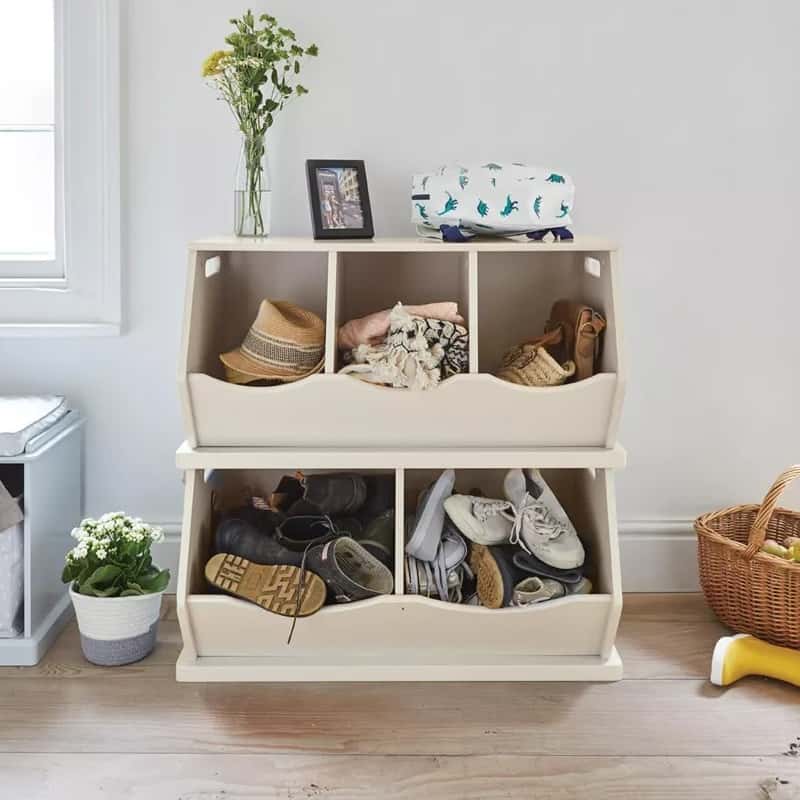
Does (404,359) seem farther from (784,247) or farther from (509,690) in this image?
(784,247)

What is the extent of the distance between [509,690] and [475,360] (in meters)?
0.60

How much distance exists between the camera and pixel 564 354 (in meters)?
2.11

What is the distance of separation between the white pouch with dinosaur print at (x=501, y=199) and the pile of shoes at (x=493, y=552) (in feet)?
1.67

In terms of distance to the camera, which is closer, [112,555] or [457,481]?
[112,555]

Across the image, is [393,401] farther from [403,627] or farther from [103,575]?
[103,575]

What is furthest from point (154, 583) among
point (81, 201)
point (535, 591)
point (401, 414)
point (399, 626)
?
point (81, 201)

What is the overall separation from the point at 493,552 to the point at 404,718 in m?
0.36

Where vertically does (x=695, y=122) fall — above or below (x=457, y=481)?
above

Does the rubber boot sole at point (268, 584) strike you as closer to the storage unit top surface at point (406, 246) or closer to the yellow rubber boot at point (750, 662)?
the storage unit top surface at point (406, 246)

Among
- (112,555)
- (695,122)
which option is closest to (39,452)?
(112,555)

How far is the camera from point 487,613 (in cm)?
197

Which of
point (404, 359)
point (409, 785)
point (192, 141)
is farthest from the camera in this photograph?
point (192, 141)

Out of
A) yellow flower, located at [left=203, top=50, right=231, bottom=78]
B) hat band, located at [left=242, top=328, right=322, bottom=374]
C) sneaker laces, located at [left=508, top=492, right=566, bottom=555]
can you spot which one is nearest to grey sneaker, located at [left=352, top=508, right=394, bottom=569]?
sneaker laces, located at [left=508, top=492, right=566, bottom=555]

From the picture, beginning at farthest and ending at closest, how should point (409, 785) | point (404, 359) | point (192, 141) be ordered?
point (192, 141) → point (404, 359) → point (409, 785)
